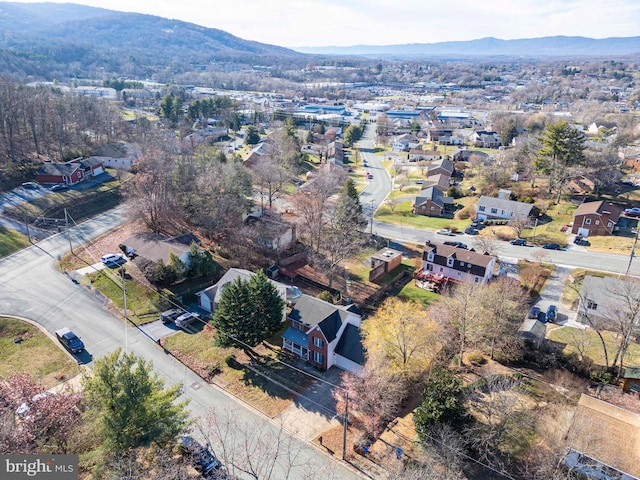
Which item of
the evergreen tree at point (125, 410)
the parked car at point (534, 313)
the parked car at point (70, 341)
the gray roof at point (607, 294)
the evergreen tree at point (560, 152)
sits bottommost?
the parked car at point (70, 341)

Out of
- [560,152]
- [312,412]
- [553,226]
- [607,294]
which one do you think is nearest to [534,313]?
[607,294]

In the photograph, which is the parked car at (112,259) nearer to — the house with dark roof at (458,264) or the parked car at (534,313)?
the house with dark roof at (458,264)

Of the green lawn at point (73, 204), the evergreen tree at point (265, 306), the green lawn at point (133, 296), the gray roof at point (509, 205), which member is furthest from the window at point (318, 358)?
the gray roof at point (509, 205)

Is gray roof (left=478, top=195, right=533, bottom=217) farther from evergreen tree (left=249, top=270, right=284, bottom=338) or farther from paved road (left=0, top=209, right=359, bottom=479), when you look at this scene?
paved road (left=0, top=209, right=359, bottom=479)

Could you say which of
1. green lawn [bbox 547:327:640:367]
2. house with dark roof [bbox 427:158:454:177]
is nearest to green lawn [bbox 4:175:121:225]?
green lawn [bbox 547:327:640:367]

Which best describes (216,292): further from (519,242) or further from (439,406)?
(519,242)

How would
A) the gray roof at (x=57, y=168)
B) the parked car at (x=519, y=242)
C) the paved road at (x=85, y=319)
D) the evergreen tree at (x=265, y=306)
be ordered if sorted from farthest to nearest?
the gray roof at (x=57, y=168) → the parked car at (x=519, y=242) → the evergreen tree at (x=265, y=306) → the paved road at (x=85, y=319)
